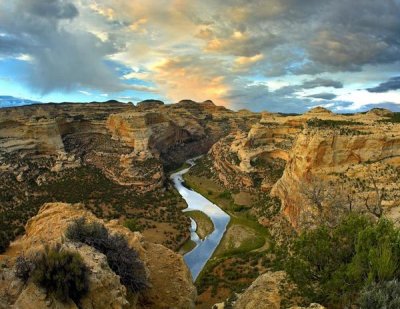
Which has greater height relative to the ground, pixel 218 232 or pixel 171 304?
pixel 171 304

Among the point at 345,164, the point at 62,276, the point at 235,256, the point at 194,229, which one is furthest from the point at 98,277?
the point at 194,229

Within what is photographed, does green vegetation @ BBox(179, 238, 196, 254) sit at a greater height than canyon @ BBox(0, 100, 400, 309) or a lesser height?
lesser

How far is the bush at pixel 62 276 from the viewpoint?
12188 millimetres

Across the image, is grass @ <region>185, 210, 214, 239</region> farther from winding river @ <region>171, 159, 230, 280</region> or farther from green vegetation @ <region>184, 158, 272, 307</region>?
green vegetation @ <region>184, 158, 272, 307</region>

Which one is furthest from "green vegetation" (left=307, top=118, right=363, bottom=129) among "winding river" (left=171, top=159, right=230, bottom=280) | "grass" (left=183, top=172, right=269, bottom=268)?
"winding river" (left=171, top=159, right=230, bottom=280)

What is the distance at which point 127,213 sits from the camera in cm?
5156

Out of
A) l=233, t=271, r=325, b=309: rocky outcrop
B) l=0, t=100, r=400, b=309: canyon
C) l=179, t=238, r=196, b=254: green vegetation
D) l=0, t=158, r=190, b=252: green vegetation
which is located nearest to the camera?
l=233, t=271, r=325, b=309: rocky outcrop

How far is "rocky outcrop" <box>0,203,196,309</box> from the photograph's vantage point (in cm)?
1241

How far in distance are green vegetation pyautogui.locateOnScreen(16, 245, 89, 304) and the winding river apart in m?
26.1

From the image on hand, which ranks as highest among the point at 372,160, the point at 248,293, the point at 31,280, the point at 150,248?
the point at 372,160

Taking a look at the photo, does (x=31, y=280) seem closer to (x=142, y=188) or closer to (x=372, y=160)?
(x=372, y=160)

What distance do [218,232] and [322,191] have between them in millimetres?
17204

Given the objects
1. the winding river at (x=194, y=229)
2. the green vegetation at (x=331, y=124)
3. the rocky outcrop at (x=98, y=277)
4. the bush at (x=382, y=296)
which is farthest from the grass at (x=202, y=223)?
the bush at (x=382, y=296)

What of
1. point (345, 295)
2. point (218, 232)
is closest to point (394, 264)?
point (345, 295)
